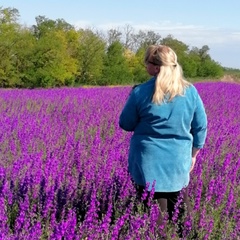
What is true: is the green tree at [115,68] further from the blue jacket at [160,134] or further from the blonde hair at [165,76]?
the blonde hair at [165,76]

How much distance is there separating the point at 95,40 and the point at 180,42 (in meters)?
22.4

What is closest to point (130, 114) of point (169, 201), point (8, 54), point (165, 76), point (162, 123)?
point (162, 123)

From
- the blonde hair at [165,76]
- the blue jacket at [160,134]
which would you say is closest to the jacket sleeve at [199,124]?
the blue jacket at [160,134]

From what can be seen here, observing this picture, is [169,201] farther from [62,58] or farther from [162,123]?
[62,58]

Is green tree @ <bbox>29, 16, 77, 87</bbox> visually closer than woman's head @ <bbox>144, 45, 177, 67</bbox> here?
No

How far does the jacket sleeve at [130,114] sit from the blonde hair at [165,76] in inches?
6.6

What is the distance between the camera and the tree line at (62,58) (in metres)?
32.6

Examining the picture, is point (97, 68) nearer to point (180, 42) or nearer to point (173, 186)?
point (180, 42)

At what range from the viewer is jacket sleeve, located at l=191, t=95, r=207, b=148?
309cm

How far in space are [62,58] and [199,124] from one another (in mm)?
32803

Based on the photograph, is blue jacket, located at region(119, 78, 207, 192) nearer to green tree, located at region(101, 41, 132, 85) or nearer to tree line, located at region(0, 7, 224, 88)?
tree line, located at region(0, 7, 224, 88)

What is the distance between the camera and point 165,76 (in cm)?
286

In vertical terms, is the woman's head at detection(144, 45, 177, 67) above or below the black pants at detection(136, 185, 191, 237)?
above

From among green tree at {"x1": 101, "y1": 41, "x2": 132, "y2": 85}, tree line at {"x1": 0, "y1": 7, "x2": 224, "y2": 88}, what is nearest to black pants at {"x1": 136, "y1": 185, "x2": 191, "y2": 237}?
tree line at {"x1": 0, "y1": 7, "x2": 224, "y2": 88}
